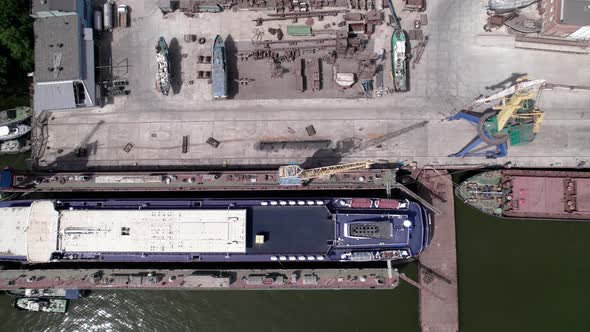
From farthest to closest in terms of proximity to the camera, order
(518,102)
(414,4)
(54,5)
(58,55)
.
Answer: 1. (414,4)
2. (58,55)
3. (54,5)
4. (518,102)

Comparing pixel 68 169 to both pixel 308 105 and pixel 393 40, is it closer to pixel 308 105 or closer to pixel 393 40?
pixel 308 105

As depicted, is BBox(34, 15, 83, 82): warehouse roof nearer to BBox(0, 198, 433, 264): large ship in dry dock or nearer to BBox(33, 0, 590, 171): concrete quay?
BBox(33, 0, 590, 171): concrete quay

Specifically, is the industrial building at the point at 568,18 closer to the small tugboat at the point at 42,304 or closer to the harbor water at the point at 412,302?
the harbor water at the point at 412,302

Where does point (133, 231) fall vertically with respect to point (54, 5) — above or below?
below

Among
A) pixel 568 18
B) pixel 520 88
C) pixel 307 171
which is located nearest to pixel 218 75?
pixel 307 171

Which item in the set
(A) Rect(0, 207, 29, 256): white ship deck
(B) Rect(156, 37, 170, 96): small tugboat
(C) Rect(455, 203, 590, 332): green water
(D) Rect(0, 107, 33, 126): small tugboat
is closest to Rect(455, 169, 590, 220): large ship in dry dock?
(C) Rect(455, 203, 590, 332): green water

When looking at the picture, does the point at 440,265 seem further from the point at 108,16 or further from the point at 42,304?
the point at 108,16
